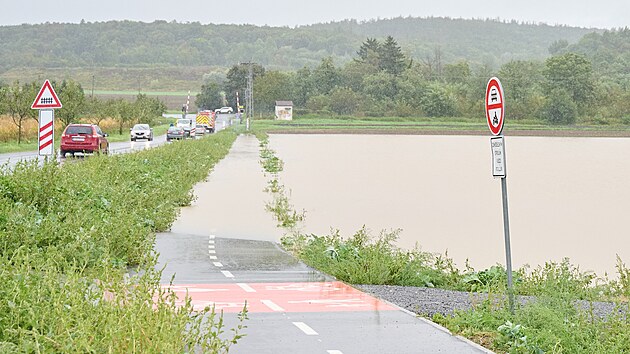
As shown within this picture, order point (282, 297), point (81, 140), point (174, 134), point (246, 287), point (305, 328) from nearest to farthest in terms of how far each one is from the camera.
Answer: point (305, 328) → point (282, 297) → point (246, 287) → point (81, 140) → point (174, 134)

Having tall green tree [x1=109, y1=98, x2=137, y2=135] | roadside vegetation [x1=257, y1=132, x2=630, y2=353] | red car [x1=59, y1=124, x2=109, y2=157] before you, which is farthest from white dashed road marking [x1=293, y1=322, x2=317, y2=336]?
tall green tree [x1=109, y1=98, x2=137, y2=135]

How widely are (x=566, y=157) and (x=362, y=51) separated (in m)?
118

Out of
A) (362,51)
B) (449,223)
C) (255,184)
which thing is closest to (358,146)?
(255,184)

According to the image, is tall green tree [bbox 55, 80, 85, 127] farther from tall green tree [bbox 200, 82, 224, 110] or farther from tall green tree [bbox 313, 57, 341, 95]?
tall green tree [bbox 200, 82, 224, 110]

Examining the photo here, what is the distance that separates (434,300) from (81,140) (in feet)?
129

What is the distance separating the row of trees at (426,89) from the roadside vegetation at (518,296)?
400 ft

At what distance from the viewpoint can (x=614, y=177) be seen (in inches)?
2153

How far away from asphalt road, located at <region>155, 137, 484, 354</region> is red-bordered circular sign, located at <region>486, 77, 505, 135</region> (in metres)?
2.33

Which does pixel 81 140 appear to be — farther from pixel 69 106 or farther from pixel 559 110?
pixel 559 110

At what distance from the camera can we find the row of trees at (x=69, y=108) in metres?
64.9

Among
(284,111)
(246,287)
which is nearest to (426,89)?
(284,111)

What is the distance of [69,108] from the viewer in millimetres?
74625

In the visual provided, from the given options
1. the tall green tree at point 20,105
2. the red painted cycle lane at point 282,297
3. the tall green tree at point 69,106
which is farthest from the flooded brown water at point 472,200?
the tall green tree at point 20,105

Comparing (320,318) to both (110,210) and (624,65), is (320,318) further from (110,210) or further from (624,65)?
(624,65)
